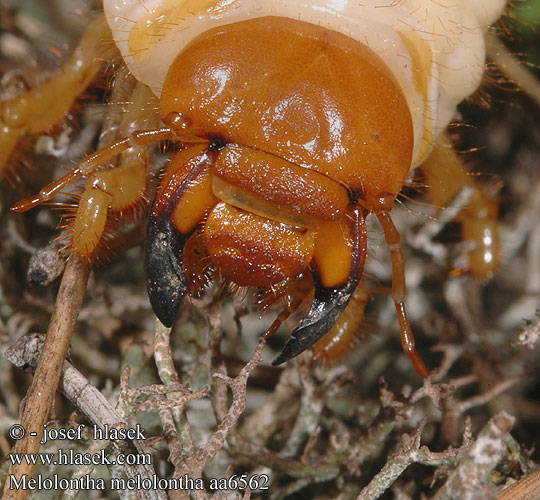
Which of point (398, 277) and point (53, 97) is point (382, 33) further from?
point (53, 97)

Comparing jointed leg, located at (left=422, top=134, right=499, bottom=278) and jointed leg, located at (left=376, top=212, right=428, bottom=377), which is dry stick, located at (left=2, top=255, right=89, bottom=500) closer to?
jointed leg, located at (left=376, top=212, right=428, bottom=377)

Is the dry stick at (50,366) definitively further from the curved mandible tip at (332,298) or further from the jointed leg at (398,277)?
the jointed leg at (398,277)

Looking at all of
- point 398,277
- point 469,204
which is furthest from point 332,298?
point 469,204

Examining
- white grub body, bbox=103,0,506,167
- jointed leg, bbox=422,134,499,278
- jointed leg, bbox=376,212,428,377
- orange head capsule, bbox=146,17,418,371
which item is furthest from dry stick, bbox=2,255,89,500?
jointed leg, bbox=422,134,499,278

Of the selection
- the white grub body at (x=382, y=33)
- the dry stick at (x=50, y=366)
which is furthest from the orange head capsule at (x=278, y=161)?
the dry stick at (x=50, y=366)

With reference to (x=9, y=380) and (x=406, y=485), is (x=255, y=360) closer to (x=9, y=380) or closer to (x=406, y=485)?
(x=406, y=485)

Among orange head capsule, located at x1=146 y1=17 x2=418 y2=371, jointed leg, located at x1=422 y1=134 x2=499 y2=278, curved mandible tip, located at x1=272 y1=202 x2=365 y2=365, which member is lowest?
jointed leg, located at x1=422 y1=134 x2=499 y2=278
